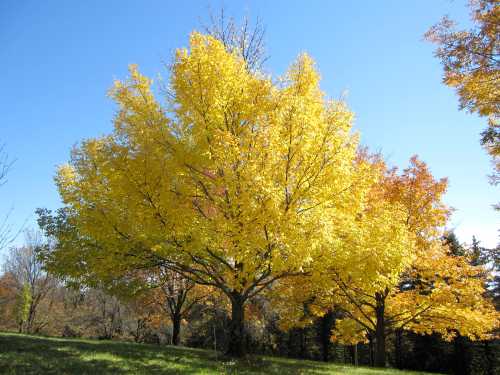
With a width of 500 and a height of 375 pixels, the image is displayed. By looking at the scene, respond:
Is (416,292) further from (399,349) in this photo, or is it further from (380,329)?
(399,349)

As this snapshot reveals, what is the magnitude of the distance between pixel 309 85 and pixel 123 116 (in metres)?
5.42

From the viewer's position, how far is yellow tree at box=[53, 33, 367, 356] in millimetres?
8188

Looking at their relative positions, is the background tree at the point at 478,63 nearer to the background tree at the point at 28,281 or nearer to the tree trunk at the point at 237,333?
the tree trunk at the point at 237,333

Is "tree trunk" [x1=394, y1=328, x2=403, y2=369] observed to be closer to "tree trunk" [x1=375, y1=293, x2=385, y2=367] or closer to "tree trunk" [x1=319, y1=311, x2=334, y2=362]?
"tree trunk" [x1=319, y1=311, x2=334, y2=362]

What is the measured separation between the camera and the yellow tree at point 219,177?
322 inches

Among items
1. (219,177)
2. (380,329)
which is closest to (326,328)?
(380,329)

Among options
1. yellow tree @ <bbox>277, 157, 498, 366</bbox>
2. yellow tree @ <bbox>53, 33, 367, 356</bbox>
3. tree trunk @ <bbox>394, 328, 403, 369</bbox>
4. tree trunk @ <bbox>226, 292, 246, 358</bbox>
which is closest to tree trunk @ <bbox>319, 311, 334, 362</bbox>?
tree trunk @ <bbox>394, 328, 403, 369</bbox>

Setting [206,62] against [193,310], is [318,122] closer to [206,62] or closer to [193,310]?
[206,62]

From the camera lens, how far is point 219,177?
9375mm

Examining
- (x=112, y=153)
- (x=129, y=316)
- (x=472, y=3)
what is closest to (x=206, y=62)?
(x=112, y=153)

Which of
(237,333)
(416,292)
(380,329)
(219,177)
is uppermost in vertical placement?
(219,177)

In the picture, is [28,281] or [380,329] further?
[28,281]

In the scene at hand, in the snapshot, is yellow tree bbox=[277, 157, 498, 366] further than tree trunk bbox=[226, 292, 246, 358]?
Yes

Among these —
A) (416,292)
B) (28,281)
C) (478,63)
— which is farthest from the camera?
(28,281)
